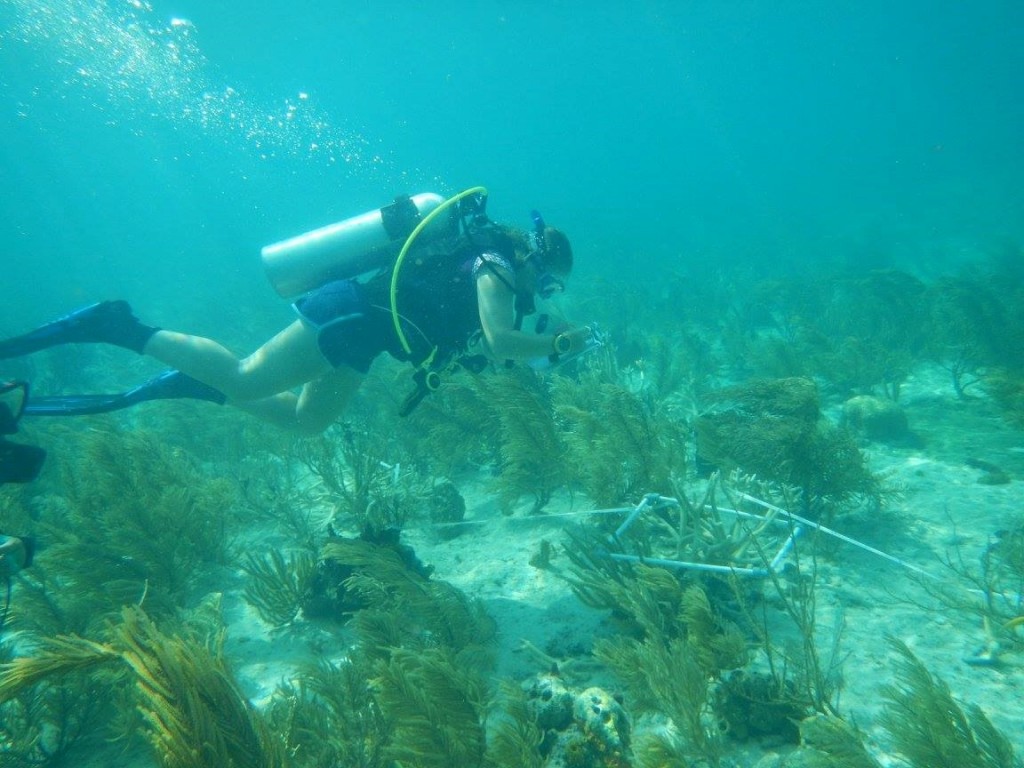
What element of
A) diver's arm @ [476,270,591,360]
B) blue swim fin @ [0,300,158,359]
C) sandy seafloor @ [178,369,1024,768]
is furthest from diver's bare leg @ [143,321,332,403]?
sandy seafloor @ [178,369,1024,768]

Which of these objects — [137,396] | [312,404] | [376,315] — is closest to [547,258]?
[376,315]

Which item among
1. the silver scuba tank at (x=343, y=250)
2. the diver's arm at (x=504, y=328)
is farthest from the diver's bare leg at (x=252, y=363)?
the diver's arm at (x=504, y=328)

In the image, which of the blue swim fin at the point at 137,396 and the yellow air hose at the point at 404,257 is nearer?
the yellow air hose at the point at 404,257

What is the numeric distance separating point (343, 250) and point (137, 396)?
8.23 feet

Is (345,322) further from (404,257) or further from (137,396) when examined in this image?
(137,396)

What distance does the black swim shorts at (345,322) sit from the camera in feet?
13.8

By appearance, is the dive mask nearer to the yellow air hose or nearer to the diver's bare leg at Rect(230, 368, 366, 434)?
the yellow air hose

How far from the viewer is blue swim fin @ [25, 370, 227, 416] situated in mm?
4664

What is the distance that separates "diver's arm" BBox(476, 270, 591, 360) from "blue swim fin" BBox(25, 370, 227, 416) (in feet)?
9.51

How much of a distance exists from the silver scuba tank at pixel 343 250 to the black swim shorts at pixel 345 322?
0.98ft

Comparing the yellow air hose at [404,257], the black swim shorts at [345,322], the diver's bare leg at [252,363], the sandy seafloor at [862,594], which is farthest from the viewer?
the diver's bare leg at [252,363]

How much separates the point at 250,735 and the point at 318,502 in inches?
Result: 168

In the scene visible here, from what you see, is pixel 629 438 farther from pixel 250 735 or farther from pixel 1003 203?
pixel 1003 203

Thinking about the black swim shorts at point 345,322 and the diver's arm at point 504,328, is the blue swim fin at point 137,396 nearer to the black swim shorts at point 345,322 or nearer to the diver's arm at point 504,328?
the black swim shorts at point 345,322
